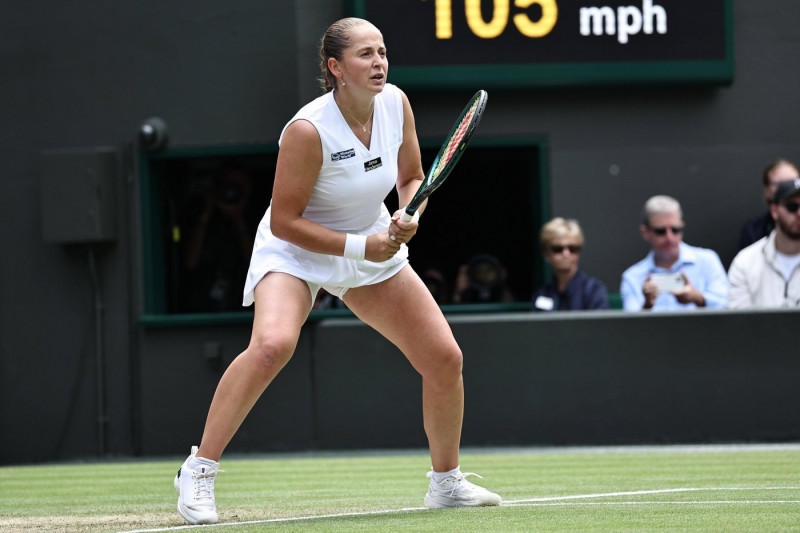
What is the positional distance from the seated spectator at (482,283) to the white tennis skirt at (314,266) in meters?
5.84

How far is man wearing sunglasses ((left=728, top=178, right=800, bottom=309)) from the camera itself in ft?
31.4

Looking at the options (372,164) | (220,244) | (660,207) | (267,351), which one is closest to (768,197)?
(660,207)

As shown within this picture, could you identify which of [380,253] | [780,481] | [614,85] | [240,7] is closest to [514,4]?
[614,85]

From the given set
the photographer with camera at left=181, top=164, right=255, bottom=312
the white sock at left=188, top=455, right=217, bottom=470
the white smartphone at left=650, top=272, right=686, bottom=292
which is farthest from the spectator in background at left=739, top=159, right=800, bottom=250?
the white sock at left=188, top=455, right=217, bottom=470

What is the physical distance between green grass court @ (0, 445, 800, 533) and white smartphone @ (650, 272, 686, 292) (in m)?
1.17

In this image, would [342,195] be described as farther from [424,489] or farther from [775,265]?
[775,265]

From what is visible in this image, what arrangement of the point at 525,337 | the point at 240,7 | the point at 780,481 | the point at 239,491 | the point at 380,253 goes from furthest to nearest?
the point at 240,7 → the point at 525,337 → the point at 239,491 → the point at 780,481 → the point at 380,253

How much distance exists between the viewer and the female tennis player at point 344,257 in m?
5.16

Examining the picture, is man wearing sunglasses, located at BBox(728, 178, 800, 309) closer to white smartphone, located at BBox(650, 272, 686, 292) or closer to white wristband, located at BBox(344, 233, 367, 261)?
white smartphone, located at BBox(650, 272, 686, 292)

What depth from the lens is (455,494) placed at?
5.52m

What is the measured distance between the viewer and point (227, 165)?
37.9ft

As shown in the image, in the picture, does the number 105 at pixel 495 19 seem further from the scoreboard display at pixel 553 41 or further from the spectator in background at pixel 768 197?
the spectator in background at pixel 768 197

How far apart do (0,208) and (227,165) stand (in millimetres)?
1926

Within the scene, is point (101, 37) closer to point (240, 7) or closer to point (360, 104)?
point (240, 7)
